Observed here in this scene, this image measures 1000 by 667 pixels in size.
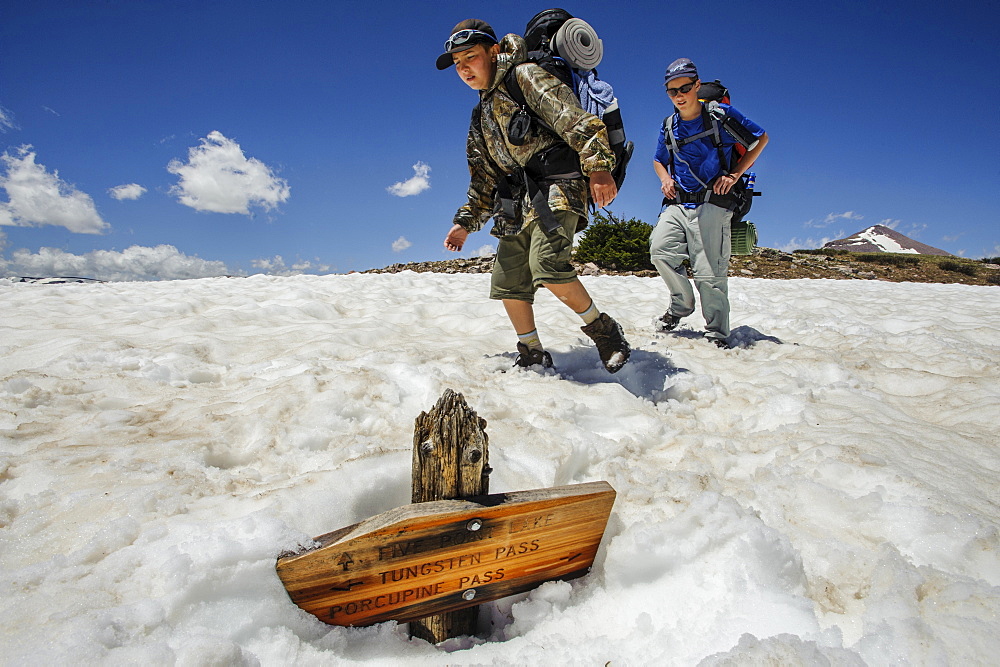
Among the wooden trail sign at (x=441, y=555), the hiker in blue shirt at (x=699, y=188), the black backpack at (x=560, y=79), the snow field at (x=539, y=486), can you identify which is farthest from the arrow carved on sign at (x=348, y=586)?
the hiker in blue shirt at (x=699, y=188)

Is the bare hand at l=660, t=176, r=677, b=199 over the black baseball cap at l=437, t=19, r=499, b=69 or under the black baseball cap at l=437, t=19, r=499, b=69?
under

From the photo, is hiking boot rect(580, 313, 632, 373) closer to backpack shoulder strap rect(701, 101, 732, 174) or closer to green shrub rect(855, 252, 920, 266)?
backpack shoulder strap rect(701, 101, 732, 174)

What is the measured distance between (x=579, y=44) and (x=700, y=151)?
5.29ft

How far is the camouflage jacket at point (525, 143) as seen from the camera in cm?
262

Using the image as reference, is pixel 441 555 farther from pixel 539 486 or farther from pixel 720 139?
pixel 720 139

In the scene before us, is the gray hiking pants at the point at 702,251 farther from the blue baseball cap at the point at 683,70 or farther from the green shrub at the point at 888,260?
the green shrub at the point at 888,260

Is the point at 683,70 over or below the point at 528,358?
over

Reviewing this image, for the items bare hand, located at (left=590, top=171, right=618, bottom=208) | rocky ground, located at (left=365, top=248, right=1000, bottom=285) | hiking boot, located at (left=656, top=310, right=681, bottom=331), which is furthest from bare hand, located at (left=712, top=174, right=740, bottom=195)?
rocky ground, located at (left=365, top=248, right=1000, bottom=285)

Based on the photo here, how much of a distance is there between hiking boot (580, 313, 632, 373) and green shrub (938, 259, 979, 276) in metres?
19.0

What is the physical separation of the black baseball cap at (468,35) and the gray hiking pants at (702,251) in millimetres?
2177

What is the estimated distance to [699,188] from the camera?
403cm

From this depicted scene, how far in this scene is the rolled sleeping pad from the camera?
9.27 ft

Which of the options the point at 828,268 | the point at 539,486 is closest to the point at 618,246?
the point at 828,268

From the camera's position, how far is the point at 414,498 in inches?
57.1
